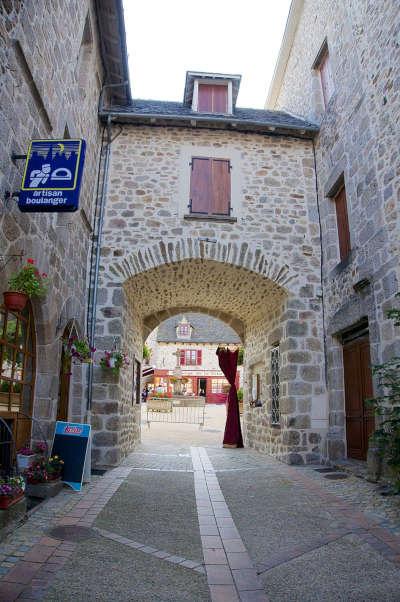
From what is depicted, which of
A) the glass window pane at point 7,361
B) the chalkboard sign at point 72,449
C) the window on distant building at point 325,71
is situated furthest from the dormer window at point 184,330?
the glass window pane at point 7,361

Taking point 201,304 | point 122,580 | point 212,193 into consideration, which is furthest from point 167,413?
point 122,580

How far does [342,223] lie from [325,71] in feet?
→ 11.2

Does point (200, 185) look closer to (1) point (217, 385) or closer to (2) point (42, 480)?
(2) point (42, 480)

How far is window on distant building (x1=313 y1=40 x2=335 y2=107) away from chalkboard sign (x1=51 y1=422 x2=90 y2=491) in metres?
7.29

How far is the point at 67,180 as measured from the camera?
4.27 meters

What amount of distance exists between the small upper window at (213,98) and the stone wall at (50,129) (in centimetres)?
239

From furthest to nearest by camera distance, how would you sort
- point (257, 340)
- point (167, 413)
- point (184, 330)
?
point (184, 330), point (167, 413), point (257, 340)

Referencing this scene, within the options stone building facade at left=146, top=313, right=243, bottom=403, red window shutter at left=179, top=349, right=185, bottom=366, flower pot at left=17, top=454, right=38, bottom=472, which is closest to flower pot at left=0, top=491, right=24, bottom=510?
flower pot at left=17, top=454, right=38, bottom=472

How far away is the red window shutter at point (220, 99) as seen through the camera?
376 inches

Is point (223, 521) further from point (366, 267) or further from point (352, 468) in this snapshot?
point (366, 267)

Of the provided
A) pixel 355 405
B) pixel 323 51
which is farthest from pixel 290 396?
pixel 323 51

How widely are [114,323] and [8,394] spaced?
3.02 metres

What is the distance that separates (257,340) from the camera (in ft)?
34.2

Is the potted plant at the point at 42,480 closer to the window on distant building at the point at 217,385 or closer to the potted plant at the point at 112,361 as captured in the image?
Result: the potted plant at the point at 112,361
